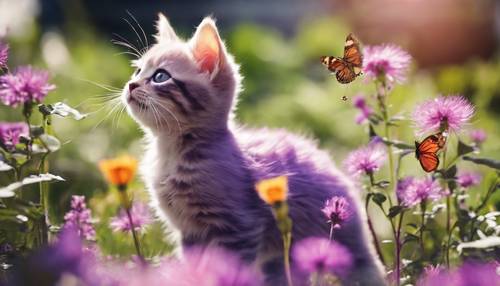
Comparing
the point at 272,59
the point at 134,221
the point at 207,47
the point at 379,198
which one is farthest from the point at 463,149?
the point at 272,59

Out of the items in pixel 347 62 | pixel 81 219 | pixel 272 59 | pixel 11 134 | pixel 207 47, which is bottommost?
pixel 81 219

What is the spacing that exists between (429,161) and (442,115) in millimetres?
133

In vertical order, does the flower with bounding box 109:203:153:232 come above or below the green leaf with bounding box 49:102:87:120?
below

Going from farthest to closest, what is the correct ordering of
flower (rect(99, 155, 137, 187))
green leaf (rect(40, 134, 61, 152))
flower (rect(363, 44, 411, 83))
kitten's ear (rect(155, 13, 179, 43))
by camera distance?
kitten's ear (rect(155, 13, 179, 43))
flower (rect(363, 44, 411, 83))
green leaf (rect(40, 134, 61, 152))
flower (rect(99, 155, 137, 187))

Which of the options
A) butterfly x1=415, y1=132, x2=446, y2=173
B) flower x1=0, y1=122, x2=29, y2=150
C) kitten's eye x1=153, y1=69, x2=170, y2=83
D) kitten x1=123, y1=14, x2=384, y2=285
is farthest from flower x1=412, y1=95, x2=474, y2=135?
flower x1=0, y1=122, x2=29, y2=150

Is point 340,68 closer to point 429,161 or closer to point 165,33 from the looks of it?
point 429,161

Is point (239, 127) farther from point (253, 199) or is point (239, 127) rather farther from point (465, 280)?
point (465, 280)

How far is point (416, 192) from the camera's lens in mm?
2133

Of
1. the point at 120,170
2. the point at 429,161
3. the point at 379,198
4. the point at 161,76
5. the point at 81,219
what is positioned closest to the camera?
the point at 120,170

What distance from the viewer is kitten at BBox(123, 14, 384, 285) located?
2.36 m

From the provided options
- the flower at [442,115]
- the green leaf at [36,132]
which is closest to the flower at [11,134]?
the green leaf at [36,132]

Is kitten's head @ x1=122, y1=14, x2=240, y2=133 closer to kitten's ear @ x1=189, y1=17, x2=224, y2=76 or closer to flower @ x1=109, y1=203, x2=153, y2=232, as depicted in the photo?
kitten's ear @ x1=189, y1=17, x2=224, y2=76

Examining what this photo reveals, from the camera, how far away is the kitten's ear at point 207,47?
246 centimetres

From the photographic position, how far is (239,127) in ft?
9.46
